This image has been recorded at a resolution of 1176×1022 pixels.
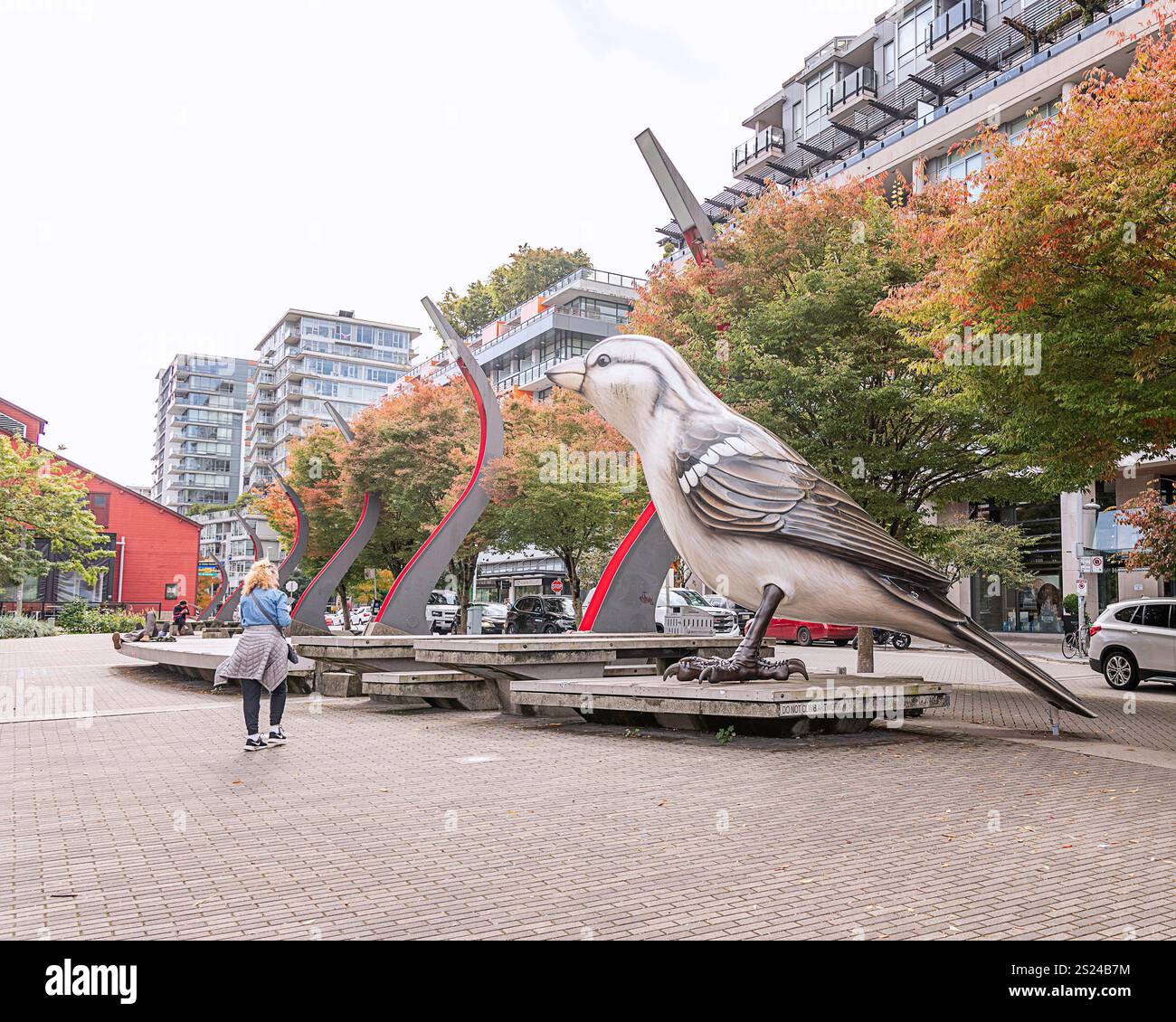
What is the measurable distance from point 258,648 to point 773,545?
204 inches

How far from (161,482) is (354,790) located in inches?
5364

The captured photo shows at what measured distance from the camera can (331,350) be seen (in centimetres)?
10225

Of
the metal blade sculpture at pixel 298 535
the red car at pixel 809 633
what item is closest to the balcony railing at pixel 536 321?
the metal blade sculpture at pixel 298 535

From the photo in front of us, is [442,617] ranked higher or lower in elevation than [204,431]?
lower

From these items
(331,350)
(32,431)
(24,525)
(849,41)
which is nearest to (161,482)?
(331,350)

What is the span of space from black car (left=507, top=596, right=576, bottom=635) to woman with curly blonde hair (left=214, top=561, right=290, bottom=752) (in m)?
22.1

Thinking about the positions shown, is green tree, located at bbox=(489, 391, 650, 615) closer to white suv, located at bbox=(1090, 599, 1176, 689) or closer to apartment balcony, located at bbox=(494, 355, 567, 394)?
white suv, located at bbox=(1090, 599, 1176, 689)

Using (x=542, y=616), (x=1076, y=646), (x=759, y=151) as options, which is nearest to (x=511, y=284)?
(x=759, y=151)

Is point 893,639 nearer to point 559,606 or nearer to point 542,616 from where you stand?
point 559,606

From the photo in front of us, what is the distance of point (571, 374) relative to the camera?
36.9ft

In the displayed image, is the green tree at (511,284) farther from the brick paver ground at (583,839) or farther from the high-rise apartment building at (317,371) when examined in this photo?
the brick paver ground at (583,839)

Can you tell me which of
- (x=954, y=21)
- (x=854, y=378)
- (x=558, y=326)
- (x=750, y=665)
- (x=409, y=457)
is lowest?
(x=750, y=665)

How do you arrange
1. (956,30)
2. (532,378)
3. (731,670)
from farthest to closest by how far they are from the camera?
1. (532,378)
2. (956,30)
3. (731,670)

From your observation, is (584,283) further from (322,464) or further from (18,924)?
(18,924)
